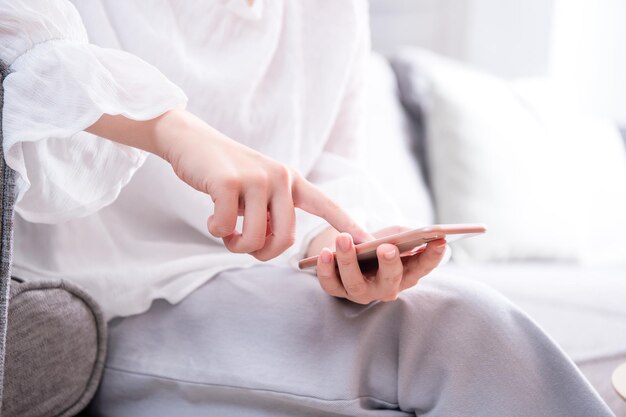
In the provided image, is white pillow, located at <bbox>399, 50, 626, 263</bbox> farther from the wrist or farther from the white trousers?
the wrist

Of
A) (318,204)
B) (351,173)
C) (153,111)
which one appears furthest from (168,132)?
(351,173)

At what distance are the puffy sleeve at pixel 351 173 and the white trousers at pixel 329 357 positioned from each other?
113mm

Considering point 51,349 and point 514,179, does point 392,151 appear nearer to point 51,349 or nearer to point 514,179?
point 514,179

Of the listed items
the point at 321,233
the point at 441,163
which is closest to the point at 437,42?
the point at 441,163

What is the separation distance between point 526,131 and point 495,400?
109 centimetres

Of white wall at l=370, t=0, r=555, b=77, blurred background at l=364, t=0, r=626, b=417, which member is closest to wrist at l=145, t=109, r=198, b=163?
blurred background at l=364, t=0, r=626, b=417

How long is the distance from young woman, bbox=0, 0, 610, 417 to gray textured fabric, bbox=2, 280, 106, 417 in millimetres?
45

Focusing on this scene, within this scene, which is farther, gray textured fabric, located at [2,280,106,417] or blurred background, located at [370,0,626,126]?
blurred background, located at [370,0,626,126]

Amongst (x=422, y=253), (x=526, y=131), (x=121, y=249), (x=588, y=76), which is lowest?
(x=588, y=76)

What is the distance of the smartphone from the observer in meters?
0.57

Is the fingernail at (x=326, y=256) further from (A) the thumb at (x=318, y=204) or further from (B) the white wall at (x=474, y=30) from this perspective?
(B) the white wall at (x=474, y=30)

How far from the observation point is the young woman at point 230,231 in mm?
586

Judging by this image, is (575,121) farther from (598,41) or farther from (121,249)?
(121,249)

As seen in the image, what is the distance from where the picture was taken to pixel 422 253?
66 centimetres
